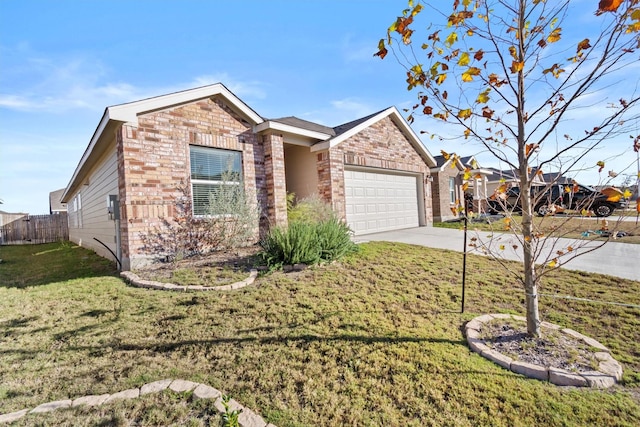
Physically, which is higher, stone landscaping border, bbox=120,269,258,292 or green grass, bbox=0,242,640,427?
stone landscaping border, bbox=120,269,258,292

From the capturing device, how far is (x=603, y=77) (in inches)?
107

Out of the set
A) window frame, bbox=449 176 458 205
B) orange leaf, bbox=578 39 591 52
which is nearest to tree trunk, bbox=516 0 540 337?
orange leaf, bbox=578 39 591 52

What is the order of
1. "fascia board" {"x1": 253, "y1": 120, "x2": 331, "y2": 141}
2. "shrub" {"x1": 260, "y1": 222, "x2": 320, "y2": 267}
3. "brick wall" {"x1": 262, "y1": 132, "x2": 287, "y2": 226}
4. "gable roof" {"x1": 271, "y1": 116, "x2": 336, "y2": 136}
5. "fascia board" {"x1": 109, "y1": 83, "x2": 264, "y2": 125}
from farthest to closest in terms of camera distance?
"gable roof" {"x1": 271, "y1": 116, "x2": 336, "y2": 136}, "brick wall" {"x1": 262, "y1": 132, "x2": 287, "y2": 226}, "fascia board" {"x1": 253, "y1": 120, "x2": 331, "y2": 141}, "fascia board" {"x1": 109, "y1": 83, "x2": 264, "y2": 125}, "shrub" {"x1": 260, "y1": 222, "x2": 320, "y2": 267}

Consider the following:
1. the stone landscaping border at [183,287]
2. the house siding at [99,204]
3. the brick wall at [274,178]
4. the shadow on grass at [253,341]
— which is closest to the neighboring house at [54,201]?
the house siding at [99,204]

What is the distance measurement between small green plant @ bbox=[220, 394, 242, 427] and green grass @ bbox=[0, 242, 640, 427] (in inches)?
6.4

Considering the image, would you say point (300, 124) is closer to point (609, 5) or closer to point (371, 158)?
point (371, 158)

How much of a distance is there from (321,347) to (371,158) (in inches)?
334

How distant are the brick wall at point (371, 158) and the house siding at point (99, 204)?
5.73 m

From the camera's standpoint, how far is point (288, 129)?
8.29 meters

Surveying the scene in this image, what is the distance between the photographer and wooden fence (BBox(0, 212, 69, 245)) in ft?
61.4

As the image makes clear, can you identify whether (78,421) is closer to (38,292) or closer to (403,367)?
(403,367)

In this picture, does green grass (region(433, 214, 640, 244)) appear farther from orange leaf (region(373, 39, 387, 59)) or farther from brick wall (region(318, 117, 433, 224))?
brick wall (region(318, 117, 433, 224))

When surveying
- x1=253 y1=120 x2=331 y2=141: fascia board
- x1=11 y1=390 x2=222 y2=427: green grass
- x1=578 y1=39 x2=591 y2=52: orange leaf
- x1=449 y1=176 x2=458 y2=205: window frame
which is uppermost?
x1=253 y1=120 x2=331 y2=141: fascia board

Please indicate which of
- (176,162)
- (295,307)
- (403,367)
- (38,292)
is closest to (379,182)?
(176,162)
